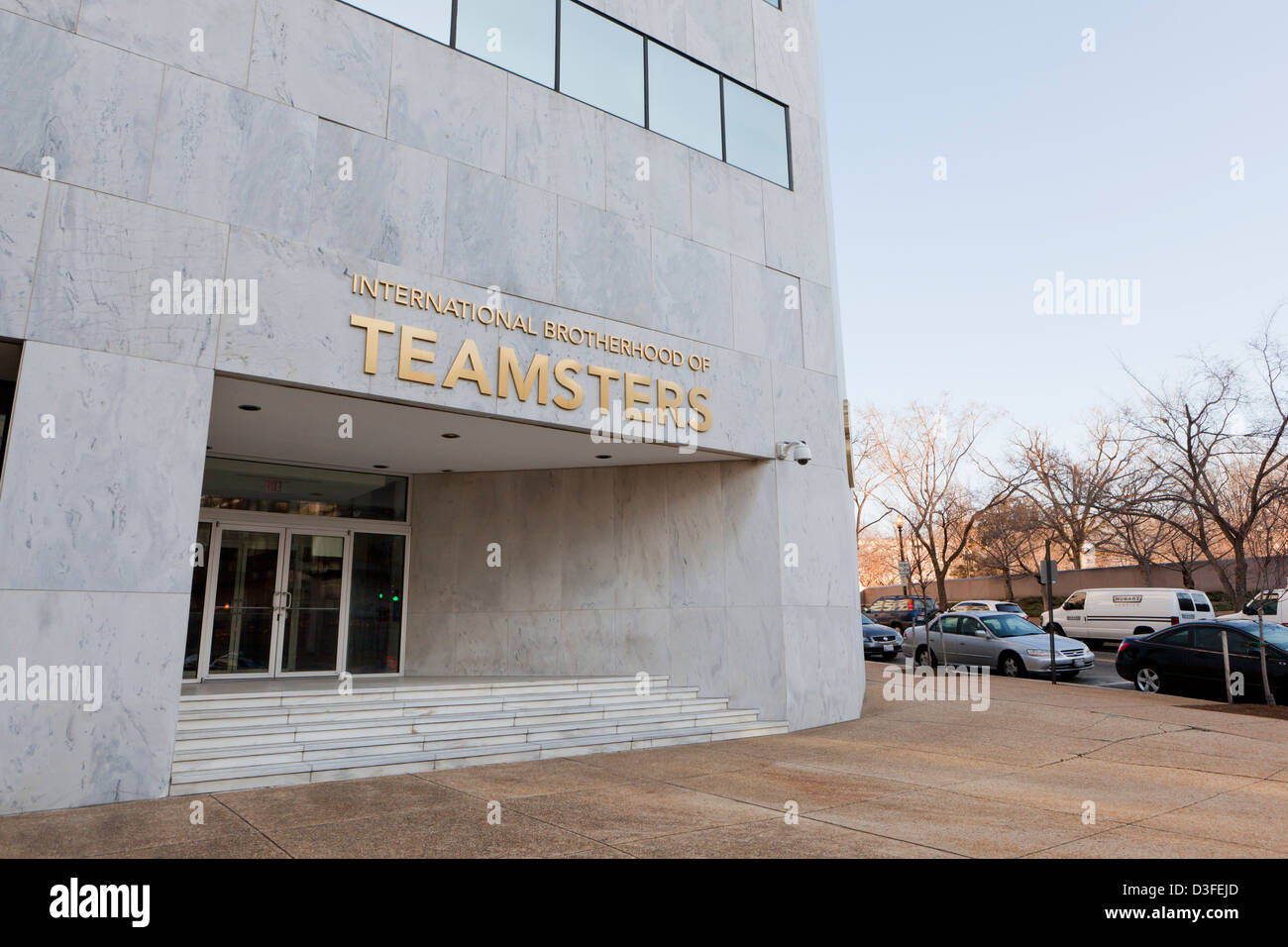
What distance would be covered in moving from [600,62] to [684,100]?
152cm

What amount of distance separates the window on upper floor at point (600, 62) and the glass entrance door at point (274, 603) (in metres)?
7.72

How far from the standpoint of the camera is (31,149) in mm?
6984

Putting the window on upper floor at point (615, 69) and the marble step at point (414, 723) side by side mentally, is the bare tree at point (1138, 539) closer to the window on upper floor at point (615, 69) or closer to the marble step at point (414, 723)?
the window on upper floor at point (615, 69)

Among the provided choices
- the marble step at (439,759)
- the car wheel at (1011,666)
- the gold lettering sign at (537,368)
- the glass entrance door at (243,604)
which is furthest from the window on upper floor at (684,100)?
the car wheel at (1011,666)

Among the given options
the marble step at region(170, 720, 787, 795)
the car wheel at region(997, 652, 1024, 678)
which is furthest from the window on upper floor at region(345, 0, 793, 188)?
the car wheel at region(997, 652, 1024, 678)

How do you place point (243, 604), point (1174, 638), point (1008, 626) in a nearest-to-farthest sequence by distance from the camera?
point (243, 604), point (1174, 638), point (1008, 626)

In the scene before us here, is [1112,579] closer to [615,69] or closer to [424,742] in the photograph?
[615,69]

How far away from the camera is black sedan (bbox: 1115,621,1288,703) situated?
531 inches

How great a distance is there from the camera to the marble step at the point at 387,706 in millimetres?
8133

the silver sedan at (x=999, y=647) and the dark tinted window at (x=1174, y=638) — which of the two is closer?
the dark tinted window at (x=1174, y=638)

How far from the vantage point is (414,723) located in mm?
8922

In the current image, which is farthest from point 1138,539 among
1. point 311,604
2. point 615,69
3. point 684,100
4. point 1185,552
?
point 311,604

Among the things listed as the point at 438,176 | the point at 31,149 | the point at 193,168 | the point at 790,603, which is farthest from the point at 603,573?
the point at 31,149
